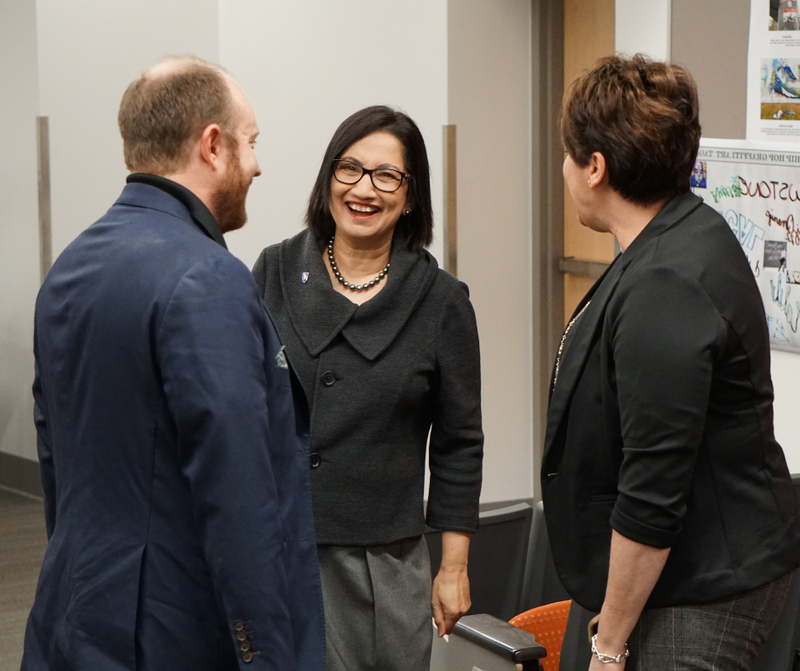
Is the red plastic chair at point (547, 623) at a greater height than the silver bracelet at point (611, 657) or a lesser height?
lesser

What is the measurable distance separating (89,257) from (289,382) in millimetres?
329

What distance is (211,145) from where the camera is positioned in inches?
59.9

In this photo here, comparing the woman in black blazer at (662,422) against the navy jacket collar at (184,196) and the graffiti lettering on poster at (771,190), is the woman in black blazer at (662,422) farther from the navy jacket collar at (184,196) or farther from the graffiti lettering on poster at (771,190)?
the graffiti lettering on poster at (771,190)

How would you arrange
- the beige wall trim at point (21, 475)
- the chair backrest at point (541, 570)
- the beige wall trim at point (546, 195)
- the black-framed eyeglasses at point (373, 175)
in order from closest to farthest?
1. the black-framed eyeglasses at point (373, 175)
2. the chair backrest at point (541, 570)
3. the beige wall trim at point (546, 195)
4. the beige wall trim at point (21, 475)

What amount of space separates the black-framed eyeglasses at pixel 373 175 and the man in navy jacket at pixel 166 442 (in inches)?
20.3

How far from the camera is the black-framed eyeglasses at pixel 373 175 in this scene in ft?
6.53

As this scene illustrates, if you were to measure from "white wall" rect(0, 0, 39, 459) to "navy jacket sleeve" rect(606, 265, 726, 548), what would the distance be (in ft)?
11.3

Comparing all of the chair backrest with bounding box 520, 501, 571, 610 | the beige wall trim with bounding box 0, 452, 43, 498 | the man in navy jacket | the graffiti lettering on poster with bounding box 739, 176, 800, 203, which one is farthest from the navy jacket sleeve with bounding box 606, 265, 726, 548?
the beige wall trim with bounding box 0, 452, 43, 498

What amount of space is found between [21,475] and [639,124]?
371 cm

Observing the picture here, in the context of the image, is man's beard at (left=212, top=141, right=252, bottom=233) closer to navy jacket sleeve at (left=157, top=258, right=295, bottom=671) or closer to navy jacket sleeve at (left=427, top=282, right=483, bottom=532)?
navy jacket sleeve at (left=157, top=258, right=295, bottom=671)

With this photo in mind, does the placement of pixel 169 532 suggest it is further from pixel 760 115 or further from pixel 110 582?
pixel 760 115

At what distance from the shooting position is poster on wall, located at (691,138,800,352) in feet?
9.71

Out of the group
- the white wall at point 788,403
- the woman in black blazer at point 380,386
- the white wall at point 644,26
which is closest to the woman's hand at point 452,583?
the woman in black blazer at point 380,386

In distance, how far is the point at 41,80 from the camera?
13.8 ft
